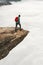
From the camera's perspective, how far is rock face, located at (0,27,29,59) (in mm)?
30102

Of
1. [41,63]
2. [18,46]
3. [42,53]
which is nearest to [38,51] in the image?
[42,53]

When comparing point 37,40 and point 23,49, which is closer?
point 23,49

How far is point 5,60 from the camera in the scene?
2923cm

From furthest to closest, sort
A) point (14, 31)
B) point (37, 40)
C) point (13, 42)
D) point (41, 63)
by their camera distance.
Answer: point (37, 40) → point (14, 31) → point (13, 42) → point (41, 63)

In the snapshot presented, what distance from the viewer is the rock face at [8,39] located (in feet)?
98.8

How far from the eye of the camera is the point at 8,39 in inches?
1229

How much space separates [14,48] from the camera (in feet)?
110

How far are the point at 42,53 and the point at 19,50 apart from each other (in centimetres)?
395

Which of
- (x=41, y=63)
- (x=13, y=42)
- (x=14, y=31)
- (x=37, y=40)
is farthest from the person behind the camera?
(x=37, y=40)

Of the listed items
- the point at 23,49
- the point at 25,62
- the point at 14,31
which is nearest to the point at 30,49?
the point at 23,49

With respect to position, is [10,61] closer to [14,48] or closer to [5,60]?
[5,60]

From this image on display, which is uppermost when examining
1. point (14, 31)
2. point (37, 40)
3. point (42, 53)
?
point (14, 31)

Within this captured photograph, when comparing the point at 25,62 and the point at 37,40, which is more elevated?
the point at 25,62

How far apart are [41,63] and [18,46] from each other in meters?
7.88
